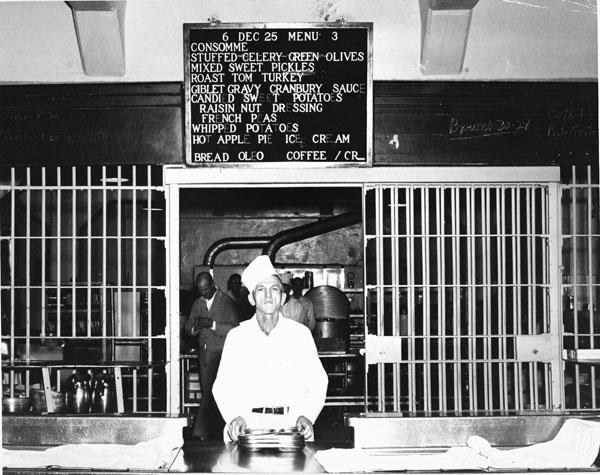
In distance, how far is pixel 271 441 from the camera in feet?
9.61

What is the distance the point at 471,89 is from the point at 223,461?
3.58m

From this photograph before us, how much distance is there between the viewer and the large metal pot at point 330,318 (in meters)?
7.68

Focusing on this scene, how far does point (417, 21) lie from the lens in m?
5.42

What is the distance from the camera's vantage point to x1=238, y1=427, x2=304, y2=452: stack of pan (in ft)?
9.56

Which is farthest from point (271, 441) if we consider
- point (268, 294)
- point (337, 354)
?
point (337, 354)

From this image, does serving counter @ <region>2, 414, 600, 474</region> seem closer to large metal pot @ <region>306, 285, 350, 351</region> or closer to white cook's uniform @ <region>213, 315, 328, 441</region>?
white cook's uniform @ <region>213, 315, 328, 441</region>

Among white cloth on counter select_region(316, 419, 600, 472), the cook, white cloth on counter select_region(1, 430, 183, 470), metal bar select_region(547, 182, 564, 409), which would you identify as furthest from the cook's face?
metal bar select_region(547, 182, 564, 409)

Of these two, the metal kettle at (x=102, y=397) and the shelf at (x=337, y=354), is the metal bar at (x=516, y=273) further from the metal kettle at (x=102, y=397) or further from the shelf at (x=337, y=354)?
the metal kettle at (x=102, y=397)

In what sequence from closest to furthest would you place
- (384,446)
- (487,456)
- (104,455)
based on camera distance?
1. (487,456)
2. (104,455)
3. (384,446)

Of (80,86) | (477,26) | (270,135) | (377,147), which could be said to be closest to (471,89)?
(477,26)

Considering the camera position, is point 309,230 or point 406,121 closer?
point 406,121

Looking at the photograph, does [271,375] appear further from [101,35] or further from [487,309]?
[101,35]

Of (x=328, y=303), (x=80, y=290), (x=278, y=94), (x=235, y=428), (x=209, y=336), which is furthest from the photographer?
(x=80, y=290)

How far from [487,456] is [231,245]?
7943 mm
